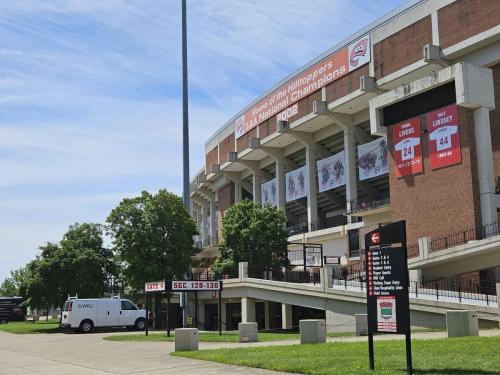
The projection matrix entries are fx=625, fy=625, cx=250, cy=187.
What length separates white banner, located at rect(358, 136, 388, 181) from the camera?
165ft

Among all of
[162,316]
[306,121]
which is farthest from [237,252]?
[306,121]

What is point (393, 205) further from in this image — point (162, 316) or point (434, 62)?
point (162, 316)

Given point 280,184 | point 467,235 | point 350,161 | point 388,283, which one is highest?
point 280,184

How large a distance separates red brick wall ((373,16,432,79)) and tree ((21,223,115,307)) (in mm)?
24889

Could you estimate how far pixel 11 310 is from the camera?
221 feet

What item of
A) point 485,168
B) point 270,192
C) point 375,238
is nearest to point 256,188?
point 270,192

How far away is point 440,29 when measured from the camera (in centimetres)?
4225

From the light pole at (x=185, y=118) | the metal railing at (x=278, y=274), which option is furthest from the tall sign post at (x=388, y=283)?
the metal railing at (x=278, y=274)

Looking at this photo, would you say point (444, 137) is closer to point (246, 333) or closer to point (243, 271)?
point (243, 271)

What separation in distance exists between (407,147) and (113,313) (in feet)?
67.4

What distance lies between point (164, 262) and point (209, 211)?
179ft

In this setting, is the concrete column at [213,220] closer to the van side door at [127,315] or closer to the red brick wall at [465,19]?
the van side door at [127,315]

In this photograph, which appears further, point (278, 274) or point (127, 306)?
point (278, 274)

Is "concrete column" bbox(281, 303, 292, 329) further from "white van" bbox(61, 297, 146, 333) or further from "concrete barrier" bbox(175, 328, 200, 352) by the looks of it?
"concrete barrier" bbox(175, 328, 200, 352)
